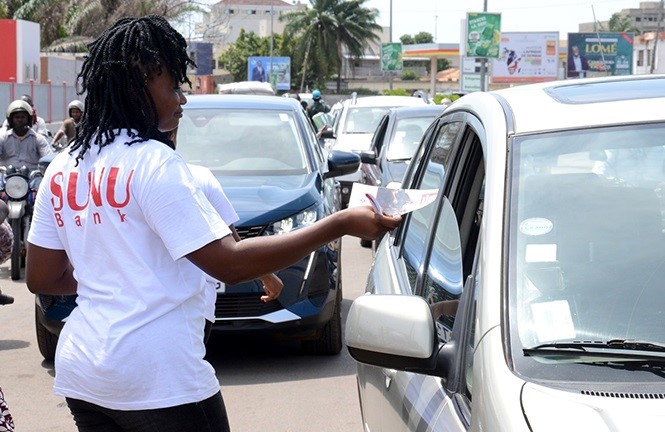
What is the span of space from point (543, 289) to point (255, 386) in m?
4.50

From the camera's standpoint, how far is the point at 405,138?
564 inches

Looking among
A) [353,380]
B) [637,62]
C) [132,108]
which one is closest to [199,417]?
[132,108]

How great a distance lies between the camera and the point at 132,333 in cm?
296

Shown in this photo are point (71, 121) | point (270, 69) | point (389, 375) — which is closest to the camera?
point (389, 375)

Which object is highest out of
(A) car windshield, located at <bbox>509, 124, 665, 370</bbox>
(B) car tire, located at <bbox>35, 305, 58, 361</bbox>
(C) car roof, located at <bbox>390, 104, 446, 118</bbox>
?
(A) car windshield, located at <bbox>509, 124, 665, 370</bbox>

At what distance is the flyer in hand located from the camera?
3039 millimetres

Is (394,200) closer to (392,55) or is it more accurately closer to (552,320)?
(552,320)

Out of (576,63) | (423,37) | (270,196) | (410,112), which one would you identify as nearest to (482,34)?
(576,63)

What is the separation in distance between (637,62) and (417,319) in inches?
3749

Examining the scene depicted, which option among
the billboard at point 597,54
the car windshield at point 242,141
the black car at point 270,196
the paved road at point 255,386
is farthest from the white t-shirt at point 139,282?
the billboard at point 597,54

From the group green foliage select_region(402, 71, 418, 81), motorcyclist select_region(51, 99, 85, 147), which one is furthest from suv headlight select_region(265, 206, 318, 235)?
green foliage select_region(402, 71, 418, 81)

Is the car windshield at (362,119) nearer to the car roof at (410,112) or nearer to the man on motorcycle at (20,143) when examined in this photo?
the car roof at (410,112)

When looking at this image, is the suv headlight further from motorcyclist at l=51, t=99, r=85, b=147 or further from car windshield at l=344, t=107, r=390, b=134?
car windshield at l=344, t=107, r=390, b=134

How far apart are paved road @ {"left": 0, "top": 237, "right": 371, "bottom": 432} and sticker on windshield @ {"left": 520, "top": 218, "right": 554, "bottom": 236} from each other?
11.3ft
